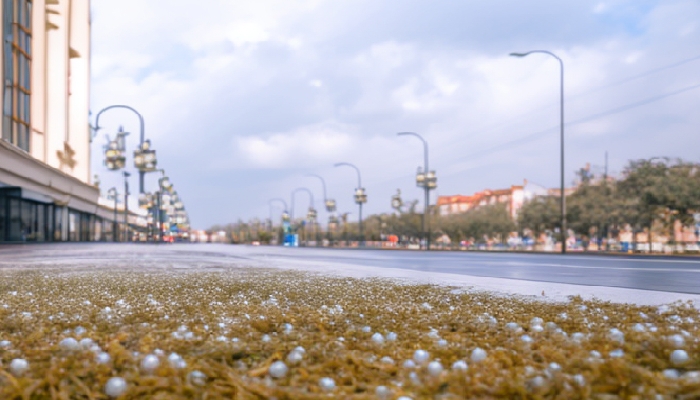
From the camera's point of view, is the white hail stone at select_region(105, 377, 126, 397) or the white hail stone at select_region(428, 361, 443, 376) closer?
the white hail stone at select_region(105, 377, 126, 397)

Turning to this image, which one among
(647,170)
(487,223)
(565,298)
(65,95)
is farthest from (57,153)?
(487,223)

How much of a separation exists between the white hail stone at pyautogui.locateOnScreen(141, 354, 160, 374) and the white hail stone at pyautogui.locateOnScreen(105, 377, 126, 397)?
115 mm

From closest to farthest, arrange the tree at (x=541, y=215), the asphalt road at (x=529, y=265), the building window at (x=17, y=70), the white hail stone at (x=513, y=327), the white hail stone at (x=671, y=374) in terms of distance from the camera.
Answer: the white hail stone at (x=671, y=374) → the white hail stone at (x=513, y=327) → the asphalt road at (x=529, y=265) → the building window at (x=17, y=70) → the tree at (x=541, y=215)

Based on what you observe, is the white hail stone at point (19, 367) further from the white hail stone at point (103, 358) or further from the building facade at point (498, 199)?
the building facade at point (498, 199)

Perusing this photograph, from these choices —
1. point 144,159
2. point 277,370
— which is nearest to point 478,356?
point 277,370

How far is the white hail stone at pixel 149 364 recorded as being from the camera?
1373 mm

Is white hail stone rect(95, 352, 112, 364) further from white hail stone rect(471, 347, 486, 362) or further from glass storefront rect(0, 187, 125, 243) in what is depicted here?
glass storefront rect(0, 187, 125, 243)

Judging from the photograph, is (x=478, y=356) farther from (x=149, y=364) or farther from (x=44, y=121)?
(x=44, y=121)

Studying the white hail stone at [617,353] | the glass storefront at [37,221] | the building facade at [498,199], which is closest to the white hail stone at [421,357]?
the white hail stone at [617,353]

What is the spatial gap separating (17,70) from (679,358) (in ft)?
122

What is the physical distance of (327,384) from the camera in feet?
4.17

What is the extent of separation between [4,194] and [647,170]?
3996cm

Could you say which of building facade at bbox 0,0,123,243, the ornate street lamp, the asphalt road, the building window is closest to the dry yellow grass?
the asphalt road

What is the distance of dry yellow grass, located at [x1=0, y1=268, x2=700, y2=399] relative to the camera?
124cm
